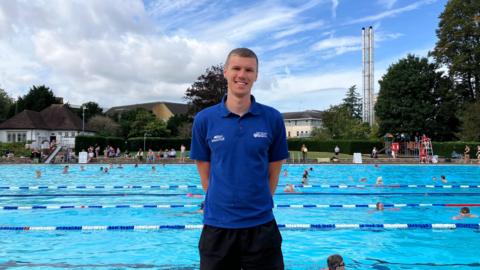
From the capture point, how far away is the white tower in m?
73.9

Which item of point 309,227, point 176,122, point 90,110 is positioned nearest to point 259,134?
point 309,227

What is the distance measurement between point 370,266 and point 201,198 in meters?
9.52

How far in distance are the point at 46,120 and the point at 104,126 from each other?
27.9ft

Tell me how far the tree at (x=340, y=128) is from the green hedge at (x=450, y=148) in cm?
1615

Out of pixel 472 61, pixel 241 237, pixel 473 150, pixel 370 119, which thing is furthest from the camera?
pixel 370 119

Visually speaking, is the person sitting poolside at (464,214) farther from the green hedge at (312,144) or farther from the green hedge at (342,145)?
the green hedge at (342,145)

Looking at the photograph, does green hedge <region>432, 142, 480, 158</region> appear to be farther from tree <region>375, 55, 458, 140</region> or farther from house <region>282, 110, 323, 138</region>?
house <region>282, 110, 323, 138</region>

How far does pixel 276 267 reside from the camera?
2703 mm

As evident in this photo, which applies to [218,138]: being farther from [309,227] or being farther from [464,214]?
[464,214]

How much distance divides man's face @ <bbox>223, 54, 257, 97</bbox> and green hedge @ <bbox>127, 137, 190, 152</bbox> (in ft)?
163

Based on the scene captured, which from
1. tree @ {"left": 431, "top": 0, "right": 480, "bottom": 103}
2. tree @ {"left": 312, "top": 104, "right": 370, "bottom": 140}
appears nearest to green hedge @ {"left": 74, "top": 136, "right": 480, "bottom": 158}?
tree @ {"left": 312, "top": 104, "right": 370, "bottom": 140}

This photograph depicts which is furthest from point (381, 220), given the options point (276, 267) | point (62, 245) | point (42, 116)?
point (42, 116)

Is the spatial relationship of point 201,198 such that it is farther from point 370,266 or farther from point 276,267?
point 276,267

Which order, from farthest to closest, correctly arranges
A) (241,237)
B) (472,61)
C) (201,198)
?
1. (472,61)
2. (201,198)
3. (241,237)
